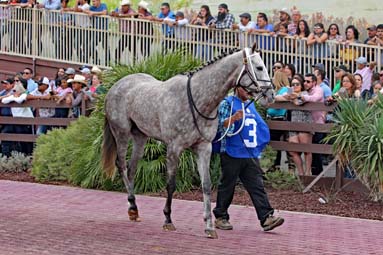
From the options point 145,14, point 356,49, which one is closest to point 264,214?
point 356,49

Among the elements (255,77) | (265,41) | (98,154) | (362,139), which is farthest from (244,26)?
(255,77)

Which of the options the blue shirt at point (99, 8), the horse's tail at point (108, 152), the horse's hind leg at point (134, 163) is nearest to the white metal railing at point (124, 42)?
the blue shirt at point (99, 8)

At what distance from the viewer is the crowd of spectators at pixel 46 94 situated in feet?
59.3

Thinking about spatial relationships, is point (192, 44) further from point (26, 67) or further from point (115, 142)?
point (115, 142)

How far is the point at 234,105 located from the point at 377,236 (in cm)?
250

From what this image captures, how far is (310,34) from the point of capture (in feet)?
59.4

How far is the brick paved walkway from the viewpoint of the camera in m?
10.2

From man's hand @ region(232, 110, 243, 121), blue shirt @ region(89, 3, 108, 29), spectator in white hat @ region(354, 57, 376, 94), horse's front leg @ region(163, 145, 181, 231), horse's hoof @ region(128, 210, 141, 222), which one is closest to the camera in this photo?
horse's front leg @ region(163, 145, 181, 231)

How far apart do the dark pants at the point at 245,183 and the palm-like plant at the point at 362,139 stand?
2611 millimetres

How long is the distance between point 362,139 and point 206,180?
3591 millimetres

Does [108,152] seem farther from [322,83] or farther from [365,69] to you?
[365,69]

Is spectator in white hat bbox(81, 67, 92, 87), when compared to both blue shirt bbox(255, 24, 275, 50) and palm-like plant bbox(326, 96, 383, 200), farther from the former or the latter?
palm-like plant bbox(326, 96, 383, 200)

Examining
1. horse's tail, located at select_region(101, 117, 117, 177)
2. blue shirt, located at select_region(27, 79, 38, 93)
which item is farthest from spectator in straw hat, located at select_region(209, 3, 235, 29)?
horse's tail, located at select_region(101, 117, 117, 177)

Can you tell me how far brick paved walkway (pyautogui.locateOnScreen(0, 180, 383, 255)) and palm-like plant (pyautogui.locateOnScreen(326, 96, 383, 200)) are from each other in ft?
3.93
